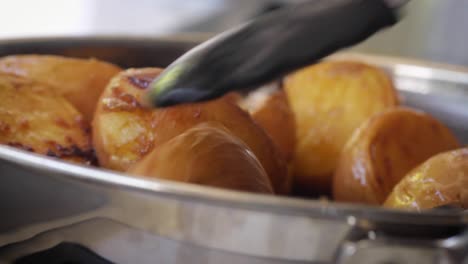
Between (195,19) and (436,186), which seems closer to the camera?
(436,186)

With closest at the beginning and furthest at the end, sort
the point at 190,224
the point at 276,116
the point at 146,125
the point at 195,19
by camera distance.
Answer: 1. the point at 190,224
2. the point at 146,125
3. the point at 276,116
4. the point at 195,19

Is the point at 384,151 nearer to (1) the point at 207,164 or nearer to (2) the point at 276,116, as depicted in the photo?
(2) the point at 276,116

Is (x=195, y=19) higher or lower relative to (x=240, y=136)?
lower

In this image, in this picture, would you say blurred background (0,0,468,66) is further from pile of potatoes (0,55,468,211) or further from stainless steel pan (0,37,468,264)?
stainless steel pan (0,37,468,264)

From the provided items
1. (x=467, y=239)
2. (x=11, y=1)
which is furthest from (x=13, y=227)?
(x=11, y=1)

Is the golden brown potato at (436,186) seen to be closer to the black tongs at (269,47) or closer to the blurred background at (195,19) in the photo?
the black tongs at (269,47)

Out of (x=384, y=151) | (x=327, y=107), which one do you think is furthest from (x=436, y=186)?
(x=327, y=107)
